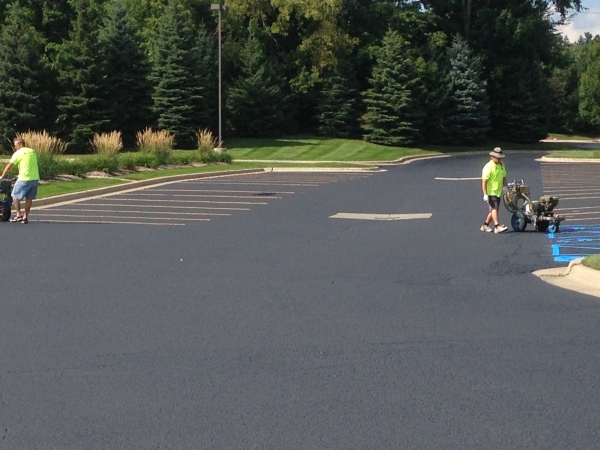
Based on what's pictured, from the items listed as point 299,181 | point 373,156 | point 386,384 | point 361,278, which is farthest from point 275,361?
point 373,156

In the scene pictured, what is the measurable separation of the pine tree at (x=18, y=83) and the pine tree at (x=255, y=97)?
Result: 11751 mm

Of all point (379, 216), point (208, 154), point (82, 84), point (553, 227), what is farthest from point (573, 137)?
point (553, 227)

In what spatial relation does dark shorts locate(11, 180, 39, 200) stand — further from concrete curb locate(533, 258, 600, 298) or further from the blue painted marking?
concrete curb locate(533, 258, 600, 298)

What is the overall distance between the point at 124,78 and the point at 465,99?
21506mm

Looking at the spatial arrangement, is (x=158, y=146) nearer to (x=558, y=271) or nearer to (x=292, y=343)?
(x=558, y=271)

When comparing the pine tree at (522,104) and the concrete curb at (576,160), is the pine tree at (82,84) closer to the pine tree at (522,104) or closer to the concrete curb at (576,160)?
the concrete curb at (576,160)

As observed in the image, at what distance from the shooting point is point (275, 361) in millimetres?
7180

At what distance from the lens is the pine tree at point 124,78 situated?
49.4 metres

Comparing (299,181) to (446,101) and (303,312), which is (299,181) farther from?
(446,101)

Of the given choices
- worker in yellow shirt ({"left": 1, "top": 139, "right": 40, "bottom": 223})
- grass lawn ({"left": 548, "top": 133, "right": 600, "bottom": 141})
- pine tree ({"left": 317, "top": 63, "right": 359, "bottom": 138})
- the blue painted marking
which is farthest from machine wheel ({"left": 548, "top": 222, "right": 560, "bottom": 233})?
grass lawn ({"left": 548, "top": 133, "right": 600, "bottom": 141})

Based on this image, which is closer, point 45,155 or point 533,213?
point 533,213

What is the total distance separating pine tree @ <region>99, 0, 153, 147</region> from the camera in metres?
49.4

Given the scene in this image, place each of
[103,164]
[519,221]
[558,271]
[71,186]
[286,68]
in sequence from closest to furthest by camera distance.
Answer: [558,271] < [519,221] < [71,186] < [103,164] < [286,68]

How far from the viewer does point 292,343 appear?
7762 millimetres
